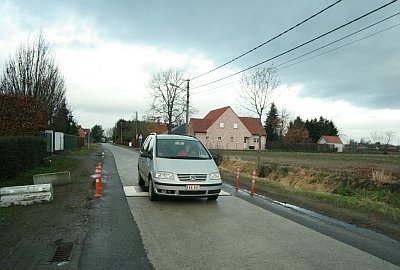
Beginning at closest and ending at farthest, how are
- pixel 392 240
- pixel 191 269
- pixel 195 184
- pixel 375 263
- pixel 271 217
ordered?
pixel 191 269
pixel 375 263
pixel 392 240
pixel 271 217
pixel 195 184

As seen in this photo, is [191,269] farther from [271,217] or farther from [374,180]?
[374,180]

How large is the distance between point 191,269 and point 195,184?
4235 millimetres

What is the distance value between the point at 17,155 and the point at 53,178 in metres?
2.60

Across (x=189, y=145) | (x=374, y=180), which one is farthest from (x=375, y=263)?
(x=374, y=180)

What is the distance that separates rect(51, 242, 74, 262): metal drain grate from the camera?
4.95m

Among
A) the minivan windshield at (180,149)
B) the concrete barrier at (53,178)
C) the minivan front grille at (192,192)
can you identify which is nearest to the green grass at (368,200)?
the minivan windshield at (180,149)

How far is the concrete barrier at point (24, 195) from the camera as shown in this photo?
340 inches

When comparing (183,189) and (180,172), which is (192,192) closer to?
(183,189)

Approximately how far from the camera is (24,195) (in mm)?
8867

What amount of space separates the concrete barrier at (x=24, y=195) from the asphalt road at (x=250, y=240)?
2.40 m

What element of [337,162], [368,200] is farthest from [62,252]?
[337,162]

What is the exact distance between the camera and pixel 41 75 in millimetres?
27266

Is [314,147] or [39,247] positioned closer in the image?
[39,247]

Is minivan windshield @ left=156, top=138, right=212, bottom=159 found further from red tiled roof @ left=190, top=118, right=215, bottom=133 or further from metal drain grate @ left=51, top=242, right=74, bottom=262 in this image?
red tiled roof @ left=190, top=118, right=215, bottom=133
